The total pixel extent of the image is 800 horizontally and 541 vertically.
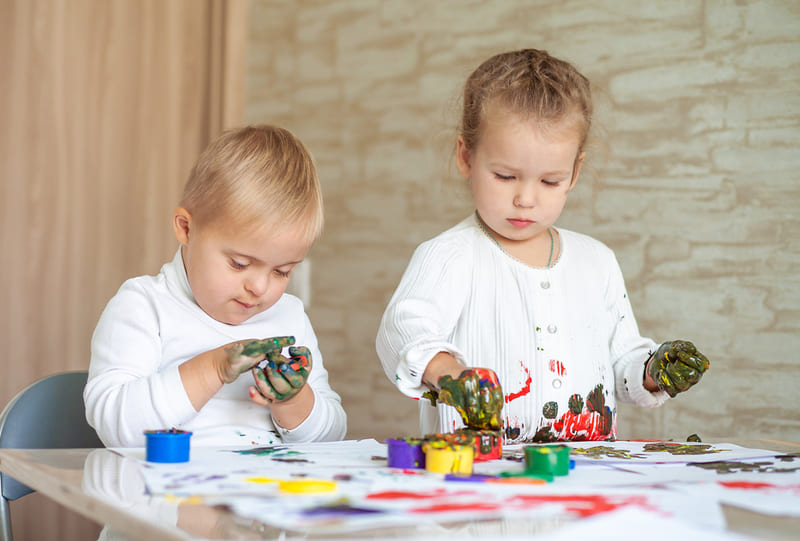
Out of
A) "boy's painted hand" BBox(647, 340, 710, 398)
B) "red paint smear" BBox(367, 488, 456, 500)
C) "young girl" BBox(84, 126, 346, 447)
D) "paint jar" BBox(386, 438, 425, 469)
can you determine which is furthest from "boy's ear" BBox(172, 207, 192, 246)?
"boy's painted hand" BBox(647, 340, 710, 398)

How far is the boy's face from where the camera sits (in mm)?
1132

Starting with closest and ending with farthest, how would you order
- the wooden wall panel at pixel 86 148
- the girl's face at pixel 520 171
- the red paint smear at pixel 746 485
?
the red paint smear at pixel 746 485 → the girl's face at pixel 520 171 → the wooden wall panel at pixel 86 148

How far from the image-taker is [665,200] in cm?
194

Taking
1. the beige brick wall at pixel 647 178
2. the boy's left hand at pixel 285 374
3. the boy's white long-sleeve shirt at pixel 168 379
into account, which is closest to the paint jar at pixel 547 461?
the boy's left hand at pixel 285 374

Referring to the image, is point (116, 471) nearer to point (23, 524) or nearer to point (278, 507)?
point (278, 507)

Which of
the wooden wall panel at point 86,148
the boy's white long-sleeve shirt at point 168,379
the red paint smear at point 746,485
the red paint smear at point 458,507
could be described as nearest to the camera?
the red paint smear at point 458,507

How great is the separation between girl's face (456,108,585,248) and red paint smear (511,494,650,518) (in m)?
0.61

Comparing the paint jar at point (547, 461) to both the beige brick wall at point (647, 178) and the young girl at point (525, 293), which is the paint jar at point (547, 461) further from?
the beige brick wall at point (647, 178)

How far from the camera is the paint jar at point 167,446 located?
84 centimetres

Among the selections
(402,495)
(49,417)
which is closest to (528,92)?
(402,495)

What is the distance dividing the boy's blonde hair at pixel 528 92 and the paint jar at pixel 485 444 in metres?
0.54

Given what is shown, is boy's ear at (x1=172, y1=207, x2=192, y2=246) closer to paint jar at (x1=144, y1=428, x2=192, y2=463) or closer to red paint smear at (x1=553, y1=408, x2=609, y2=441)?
paint jar at (x1=144, y1=428, x2=192, y2=463)

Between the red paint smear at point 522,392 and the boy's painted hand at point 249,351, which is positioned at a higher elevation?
the boy's painted hand at point 249,351

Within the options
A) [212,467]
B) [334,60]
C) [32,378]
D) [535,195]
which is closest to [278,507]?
[212,467]
